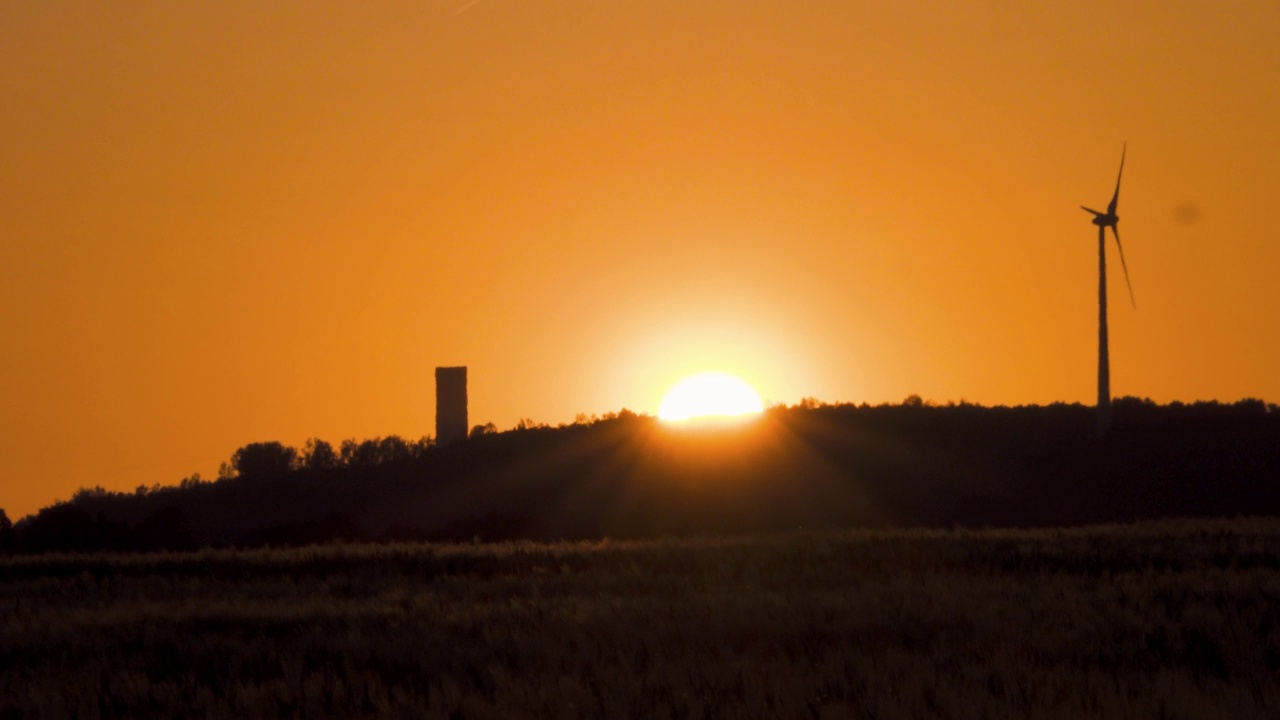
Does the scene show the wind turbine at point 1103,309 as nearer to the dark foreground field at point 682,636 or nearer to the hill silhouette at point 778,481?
the hill silhouette at point 778,481

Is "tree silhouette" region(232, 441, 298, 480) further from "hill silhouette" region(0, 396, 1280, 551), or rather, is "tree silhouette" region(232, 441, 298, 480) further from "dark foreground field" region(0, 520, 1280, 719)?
"dark foreground field" region(0, 520, 1280, 719)

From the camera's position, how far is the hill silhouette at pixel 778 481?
213ft

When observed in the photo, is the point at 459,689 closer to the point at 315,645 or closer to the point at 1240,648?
the point at 315,645

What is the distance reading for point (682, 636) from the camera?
67.5 feet

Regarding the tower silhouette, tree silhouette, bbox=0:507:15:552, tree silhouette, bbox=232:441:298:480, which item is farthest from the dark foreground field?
tree silhouette, bbox=232:441:298:480

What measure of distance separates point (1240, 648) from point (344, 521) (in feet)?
180

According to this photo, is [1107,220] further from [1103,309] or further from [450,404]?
[450,404]

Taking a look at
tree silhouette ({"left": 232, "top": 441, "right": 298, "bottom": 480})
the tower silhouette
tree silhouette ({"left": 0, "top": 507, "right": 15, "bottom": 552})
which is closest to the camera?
tree silhouette ({"left": 0, "top": 507, "right": 15, "bottom": 552})

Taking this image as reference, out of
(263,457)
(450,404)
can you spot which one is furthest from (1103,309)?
(263,457)

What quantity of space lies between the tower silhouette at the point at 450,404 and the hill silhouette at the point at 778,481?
9.88 metres

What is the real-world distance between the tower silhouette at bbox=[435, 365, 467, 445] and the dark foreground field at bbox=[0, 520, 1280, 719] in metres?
64.2

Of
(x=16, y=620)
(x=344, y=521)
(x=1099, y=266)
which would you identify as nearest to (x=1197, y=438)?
(x=1099, y=266)

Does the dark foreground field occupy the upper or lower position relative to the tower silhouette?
lower

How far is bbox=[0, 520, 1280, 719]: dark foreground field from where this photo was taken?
15844 millimetres
